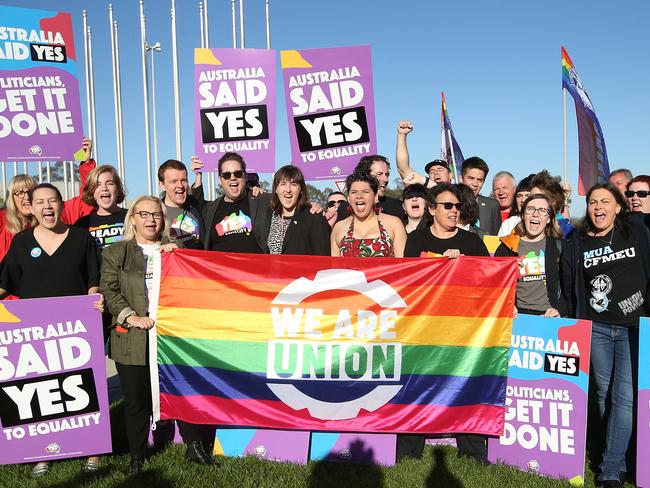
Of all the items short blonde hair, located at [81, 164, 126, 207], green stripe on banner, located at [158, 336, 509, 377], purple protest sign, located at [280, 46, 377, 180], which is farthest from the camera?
purple protest sign, located at [280, 46, 377, 180]

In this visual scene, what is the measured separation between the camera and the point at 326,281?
4547mm

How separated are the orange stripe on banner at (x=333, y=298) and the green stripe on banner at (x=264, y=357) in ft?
0.92

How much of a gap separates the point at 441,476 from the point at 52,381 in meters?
3.12

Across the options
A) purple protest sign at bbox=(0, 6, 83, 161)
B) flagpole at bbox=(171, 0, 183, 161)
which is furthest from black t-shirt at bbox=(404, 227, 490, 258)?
flagpole at bbox=(171, 0, 183, 161)

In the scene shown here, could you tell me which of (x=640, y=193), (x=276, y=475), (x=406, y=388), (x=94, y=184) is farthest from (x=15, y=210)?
(x=640, y=193)

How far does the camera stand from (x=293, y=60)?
6773 mm

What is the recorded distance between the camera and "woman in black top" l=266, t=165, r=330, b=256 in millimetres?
4984

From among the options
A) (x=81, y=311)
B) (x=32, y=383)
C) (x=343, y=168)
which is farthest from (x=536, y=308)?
(x=32, y=383)

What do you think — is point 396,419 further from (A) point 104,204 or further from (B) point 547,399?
(A) point 104,204

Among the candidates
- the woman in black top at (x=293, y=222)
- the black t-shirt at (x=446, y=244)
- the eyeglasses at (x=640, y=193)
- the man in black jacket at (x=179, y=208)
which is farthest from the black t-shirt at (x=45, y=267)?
the eyeglasses at (x=640, y=193)

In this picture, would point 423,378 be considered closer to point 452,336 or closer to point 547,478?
point 452,336

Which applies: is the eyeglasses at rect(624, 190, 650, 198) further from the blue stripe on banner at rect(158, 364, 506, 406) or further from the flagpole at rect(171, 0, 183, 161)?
the flagpole at rect(171, 0, 183, 161)

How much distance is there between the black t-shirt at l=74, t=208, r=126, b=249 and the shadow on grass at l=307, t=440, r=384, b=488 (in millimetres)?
2604

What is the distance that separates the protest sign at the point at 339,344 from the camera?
4496mm
